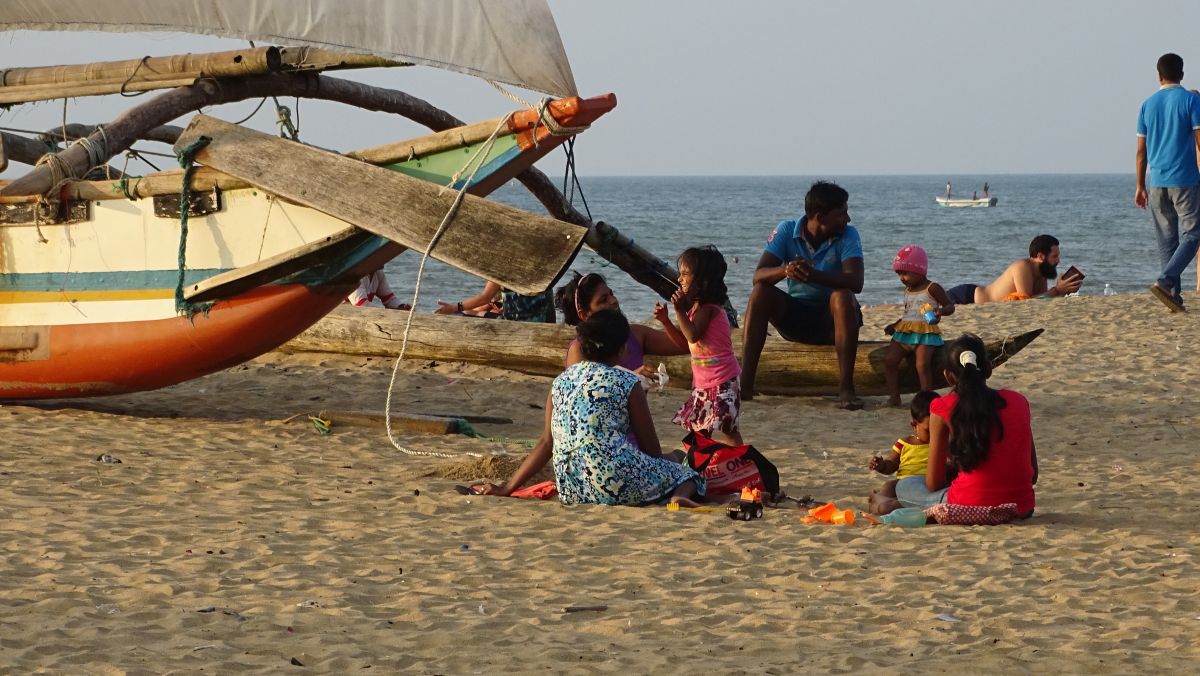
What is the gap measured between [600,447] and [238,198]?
9.74ft

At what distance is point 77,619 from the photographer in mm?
4199

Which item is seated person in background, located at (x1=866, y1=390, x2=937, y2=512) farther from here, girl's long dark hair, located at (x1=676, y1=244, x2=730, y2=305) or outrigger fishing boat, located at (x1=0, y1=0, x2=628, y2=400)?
outrigger fishing boat, located at (x1=0, y1=0, x2=628, y2=400)

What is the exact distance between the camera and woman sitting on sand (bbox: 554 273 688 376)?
6.64m

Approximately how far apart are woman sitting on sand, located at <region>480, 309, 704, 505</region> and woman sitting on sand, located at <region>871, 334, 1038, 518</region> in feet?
3.63

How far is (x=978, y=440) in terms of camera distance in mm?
5449

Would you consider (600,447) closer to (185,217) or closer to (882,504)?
(882,504)

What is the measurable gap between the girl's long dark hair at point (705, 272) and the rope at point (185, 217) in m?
2.78

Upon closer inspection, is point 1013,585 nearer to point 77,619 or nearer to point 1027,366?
point 77,619

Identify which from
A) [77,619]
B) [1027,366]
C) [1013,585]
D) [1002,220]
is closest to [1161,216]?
[1027,366]

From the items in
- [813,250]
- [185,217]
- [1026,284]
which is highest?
[185,217]

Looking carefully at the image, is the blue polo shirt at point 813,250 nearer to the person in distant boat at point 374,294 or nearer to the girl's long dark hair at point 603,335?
the girl's long dark hair at point 603,335

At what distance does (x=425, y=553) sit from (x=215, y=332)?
127 inches

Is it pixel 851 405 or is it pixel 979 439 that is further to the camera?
pixel 851 405

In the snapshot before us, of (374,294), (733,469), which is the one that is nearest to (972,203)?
(374,294)
